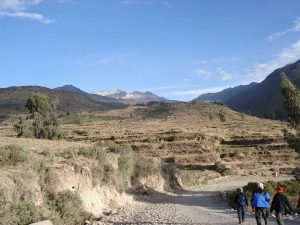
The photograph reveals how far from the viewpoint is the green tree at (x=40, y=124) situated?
65.9m

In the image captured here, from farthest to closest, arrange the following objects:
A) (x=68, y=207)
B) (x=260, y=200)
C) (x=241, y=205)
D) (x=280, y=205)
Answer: (x=241, y=205) → (x=68, y=207) → (x=260, y=200) → (x=280, y=205)

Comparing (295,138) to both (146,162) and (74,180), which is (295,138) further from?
(74,180)

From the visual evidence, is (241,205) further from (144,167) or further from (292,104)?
(144,167)

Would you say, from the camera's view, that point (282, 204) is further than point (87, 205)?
No

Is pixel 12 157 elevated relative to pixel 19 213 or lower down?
elevated

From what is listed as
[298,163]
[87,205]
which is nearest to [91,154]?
[87,205]

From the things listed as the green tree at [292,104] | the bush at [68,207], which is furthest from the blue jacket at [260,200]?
the green tree at [292,104]

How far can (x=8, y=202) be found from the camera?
1709 cm

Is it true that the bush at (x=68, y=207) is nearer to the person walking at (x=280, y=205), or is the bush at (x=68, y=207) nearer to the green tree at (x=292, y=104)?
the person walking at (x=280, y=205)

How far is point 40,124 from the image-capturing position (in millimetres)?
67625

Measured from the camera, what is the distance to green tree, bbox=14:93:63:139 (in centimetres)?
6594

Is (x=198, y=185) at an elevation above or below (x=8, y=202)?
below

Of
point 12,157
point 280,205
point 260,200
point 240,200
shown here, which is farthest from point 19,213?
point 240,200

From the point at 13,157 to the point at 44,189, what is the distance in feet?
11.1
